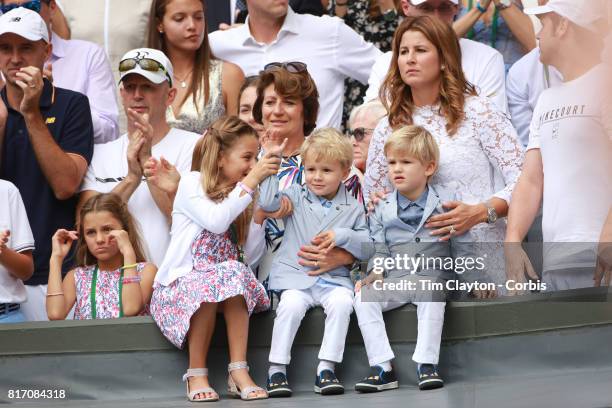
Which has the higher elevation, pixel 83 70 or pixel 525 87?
pixel 83 70

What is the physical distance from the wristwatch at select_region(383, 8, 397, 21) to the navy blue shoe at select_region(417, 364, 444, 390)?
322 centimetres

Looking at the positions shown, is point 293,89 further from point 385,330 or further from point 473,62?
point 385,330

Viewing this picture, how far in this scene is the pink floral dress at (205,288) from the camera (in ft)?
21.5

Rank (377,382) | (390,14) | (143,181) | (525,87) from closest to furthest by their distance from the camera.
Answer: (377,382) < (143,181) < (525,87) < (390,14)

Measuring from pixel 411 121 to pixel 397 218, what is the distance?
0.69 m

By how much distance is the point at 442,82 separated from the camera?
7.19 metres

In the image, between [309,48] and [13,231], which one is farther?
[309,48]

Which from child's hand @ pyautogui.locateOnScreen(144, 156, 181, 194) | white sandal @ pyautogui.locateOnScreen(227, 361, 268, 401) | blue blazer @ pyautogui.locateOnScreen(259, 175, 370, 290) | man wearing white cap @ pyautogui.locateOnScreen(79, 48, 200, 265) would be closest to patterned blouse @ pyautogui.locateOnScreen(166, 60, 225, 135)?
man wearing white cap @ pyautogui.locateOnScreen(79, 48, 200, 265)

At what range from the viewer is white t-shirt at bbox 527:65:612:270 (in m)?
6.38

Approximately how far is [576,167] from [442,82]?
41.4 inches

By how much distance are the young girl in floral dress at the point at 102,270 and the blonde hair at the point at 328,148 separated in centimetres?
107

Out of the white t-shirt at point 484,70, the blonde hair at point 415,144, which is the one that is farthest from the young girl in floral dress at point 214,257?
the white t-shirt at point 484,70

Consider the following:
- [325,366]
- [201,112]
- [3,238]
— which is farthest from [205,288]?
[201,112]

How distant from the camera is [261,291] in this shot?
6730mm
